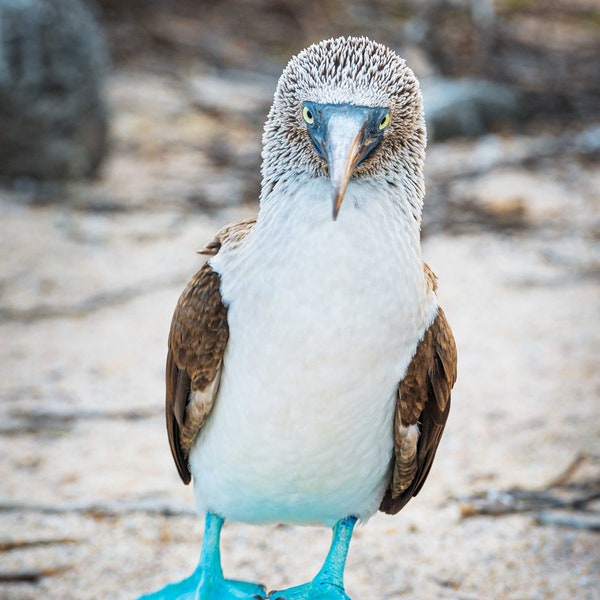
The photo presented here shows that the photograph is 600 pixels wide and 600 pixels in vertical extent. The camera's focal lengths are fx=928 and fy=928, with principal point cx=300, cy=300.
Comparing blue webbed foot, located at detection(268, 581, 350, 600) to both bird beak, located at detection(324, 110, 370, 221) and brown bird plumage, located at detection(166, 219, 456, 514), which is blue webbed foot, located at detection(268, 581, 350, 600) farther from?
bird beak, located at detection(324, 110, 370, 221)

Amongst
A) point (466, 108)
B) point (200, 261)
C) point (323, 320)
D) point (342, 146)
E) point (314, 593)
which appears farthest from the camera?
point (466, 108)

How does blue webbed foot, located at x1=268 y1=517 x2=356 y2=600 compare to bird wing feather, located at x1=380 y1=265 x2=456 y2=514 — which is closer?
bird wing feather, located at x1=380 y1=265 x2=456 y2=514

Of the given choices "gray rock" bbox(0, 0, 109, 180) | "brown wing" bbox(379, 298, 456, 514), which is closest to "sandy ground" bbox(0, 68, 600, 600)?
"gray rock" bbox(0, 0, 109, 180)

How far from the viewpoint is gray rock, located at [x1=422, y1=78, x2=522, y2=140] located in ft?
29.2

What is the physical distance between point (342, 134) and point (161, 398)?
3.09m

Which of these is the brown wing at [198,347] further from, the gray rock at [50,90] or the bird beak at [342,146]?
the gray rock at [50,90]

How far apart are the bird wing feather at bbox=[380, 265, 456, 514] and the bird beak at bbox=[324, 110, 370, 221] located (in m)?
0.55

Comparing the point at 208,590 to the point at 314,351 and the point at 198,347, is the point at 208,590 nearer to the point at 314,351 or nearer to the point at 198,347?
the point at 198,347

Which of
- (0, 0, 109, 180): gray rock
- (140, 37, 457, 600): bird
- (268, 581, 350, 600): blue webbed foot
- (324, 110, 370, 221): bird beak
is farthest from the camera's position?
(0, 0, 109, 180): gray rock

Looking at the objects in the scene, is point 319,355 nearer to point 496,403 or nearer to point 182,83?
point 496,403

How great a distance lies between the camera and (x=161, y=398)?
500 cm

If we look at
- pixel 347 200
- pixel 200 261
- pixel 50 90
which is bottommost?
pixel 200 261

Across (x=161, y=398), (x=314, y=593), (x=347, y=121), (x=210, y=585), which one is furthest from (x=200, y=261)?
(x=347, y=121)

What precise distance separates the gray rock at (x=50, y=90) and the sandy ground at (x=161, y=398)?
37 cm
